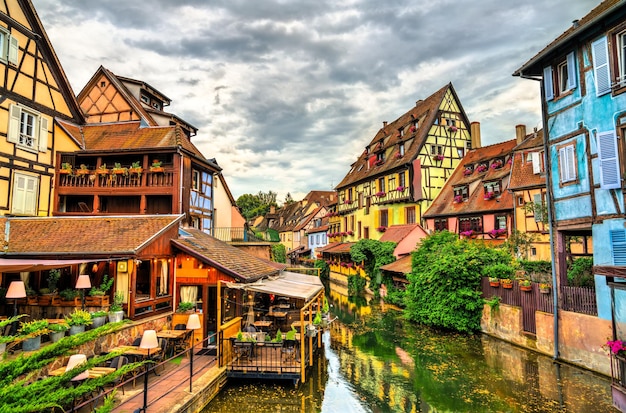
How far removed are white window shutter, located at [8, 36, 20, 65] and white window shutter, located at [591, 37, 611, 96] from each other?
69.4 ft

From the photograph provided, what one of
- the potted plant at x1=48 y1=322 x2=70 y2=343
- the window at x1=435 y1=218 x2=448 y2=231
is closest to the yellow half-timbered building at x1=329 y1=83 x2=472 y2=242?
the window at x1=435 y1=218 x2=448 y2=231

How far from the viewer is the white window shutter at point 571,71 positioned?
12.2 m

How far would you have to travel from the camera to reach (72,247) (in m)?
12.7

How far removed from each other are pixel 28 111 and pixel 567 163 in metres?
21.1

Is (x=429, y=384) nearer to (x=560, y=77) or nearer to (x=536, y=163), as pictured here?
(x=560, y=77)

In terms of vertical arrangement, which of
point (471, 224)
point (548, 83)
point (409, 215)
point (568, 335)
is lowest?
point (568, 335)

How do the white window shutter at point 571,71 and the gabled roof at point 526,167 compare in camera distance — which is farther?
the gabled roof at point 526,167

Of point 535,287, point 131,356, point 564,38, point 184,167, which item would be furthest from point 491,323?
point 184,167

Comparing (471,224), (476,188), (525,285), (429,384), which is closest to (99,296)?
(429,384)

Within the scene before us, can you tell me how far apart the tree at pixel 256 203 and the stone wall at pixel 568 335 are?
2566 inches

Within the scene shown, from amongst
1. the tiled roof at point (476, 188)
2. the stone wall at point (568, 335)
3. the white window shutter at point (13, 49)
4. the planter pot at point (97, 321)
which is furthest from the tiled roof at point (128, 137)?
the tiled roof at point (476, 188)

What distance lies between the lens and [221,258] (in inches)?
543

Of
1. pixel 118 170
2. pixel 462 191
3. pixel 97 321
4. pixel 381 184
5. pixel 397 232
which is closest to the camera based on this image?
pixel 97 321

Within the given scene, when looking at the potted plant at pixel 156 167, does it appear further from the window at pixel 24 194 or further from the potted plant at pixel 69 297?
the potted plant at pixel 69 297
